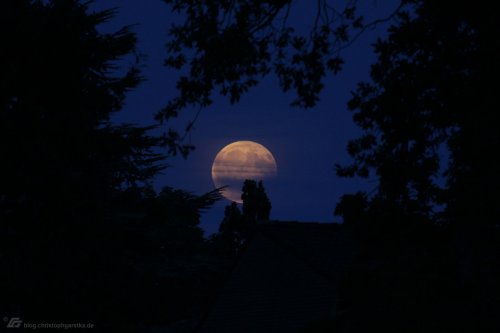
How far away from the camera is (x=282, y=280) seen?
24.1m

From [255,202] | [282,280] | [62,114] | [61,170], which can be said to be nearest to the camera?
[61,170]

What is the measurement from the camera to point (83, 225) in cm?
1630

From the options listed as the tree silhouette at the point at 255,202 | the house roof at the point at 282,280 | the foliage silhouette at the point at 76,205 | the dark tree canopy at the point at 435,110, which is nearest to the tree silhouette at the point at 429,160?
the dark tree canopy at the point at 435,110

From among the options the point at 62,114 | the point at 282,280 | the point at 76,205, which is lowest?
the point at 282,280

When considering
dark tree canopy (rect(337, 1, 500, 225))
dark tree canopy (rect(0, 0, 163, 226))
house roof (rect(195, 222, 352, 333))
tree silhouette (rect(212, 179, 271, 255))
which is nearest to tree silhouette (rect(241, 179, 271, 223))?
tree silhouette (rect(212, 179, 271, 255))

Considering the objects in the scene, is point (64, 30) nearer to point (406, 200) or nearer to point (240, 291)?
point (406, 200)

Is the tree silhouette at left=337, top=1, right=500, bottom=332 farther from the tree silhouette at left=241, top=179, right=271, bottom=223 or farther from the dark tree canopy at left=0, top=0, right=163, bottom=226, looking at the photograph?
the tree silhouette at left=241, top=179, right=271, bottom=223

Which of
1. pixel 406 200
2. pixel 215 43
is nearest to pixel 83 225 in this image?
pixel 215 43

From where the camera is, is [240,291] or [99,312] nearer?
[99,312]

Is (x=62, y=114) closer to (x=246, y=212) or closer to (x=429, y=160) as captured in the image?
(x=429, y=160)

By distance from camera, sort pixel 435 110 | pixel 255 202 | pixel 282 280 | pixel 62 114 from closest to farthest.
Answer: pixel 435 110, pixel 62 114, pixel 282 280, pixel 255 202

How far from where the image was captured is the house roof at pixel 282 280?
914 inches

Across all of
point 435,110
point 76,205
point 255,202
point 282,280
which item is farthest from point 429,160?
point 255,202

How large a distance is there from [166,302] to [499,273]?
390 inches
